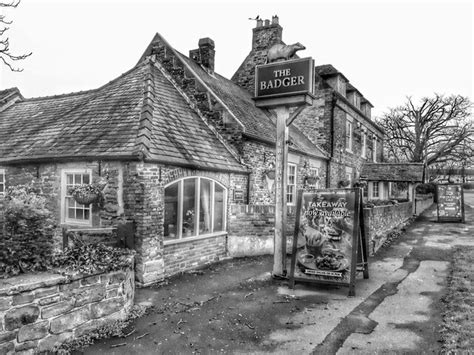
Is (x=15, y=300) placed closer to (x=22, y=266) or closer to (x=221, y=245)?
(x=22, y=266)

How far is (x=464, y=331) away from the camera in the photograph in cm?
543

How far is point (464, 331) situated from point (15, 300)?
627cm

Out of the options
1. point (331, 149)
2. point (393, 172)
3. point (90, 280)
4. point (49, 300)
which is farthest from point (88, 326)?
point (393, 172)

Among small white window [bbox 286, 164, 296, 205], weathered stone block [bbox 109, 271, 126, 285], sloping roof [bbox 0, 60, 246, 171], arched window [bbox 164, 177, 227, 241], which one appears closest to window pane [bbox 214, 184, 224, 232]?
arched window [bbox 164, 177, 227, 241]

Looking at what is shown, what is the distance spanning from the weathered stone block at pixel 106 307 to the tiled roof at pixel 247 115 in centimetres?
749

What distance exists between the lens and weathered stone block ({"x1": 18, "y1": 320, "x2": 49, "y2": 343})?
4.66 m

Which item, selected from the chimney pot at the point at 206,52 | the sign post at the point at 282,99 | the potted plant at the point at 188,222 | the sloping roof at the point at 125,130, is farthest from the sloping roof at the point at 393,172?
the potted plant at the point at 188,222

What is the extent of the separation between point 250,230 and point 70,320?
6.86 meters

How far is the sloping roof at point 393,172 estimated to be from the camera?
24016 millimetres

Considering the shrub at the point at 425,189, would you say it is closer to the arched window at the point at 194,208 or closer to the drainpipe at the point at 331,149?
the drainpipe at the point at 331,149

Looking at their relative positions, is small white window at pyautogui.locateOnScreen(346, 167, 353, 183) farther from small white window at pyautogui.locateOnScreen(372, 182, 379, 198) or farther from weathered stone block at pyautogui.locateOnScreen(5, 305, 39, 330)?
weathered stone block at pyautogui.locateOnScreen(5, 305, 39, 330)

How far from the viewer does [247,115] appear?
1491 cm

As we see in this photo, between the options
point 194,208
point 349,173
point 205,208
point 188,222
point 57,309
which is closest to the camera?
point 57,309

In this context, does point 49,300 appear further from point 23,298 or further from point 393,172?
point 393,172
